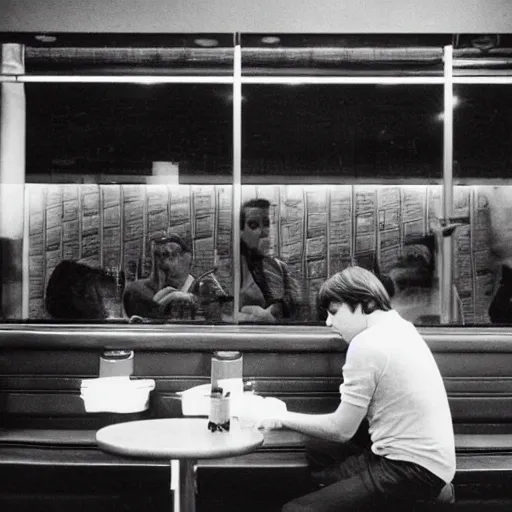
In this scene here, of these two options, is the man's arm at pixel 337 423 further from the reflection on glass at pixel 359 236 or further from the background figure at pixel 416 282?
the background figure at pixel 416 282

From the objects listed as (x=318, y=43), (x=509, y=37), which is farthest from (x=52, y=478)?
(x=509, y=37)

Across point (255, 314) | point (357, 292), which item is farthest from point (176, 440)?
point (255, 314)

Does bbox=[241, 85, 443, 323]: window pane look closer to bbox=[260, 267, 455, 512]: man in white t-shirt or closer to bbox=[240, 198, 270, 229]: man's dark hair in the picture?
bbox=[240, 198, 270, 229]: man's dark hair

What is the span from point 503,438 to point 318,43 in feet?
9.03

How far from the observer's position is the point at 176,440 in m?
2.50

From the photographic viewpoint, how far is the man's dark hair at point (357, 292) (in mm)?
2645

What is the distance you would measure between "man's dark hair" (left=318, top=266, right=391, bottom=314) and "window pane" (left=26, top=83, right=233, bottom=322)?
3146 mm

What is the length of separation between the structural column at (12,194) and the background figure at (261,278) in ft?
5.83

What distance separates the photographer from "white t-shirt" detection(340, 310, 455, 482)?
2.44 meters

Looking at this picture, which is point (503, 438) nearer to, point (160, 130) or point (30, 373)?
point (30, 373)

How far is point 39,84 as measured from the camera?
569 cm

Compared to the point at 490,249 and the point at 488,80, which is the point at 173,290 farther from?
the point at 488,80

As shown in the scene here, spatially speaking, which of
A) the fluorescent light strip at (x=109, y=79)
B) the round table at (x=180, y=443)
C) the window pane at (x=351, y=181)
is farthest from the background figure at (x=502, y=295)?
the round table at (x=180, y=443)

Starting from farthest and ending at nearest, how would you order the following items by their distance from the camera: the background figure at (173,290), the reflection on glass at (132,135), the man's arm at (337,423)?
the reflection on glass at (132,135), the background figure at (173,290), the man's arm at (337,423)
